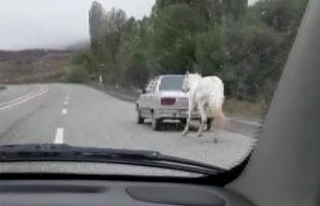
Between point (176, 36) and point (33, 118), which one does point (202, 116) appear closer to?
point (176, 36)

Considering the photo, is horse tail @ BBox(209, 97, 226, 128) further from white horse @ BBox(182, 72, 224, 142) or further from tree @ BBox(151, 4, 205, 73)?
tree @ BBox(151, 4, 205, 73)

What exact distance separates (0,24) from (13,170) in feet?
2.37

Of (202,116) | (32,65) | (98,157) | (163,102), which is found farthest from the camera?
(163,102)

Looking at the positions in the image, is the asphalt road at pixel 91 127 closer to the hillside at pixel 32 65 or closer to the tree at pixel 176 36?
the hillside at pixel 32 65

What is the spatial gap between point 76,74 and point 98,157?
1021mm

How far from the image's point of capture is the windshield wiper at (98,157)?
2928 millimetres

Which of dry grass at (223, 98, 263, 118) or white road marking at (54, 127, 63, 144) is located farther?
white road marking at (54, 127, 63, 144)

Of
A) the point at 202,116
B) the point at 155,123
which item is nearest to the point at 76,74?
the point at 155,123

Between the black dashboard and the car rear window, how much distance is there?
0.79 m

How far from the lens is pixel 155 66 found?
3527 mm

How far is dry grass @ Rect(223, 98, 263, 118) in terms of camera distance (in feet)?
9.82

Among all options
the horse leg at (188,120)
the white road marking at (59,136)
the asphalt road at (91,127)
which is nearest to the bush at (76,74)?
the asphalt road at (91,127)

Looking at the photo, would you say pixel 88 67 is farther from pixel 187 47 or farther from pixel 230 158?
pixel 230 158

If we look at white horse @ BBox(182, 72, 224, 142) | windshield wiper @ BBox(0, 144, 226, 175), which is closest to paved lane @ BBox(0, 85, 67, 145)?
windshield wiper @ BBox(0, 144, 226, 175)
